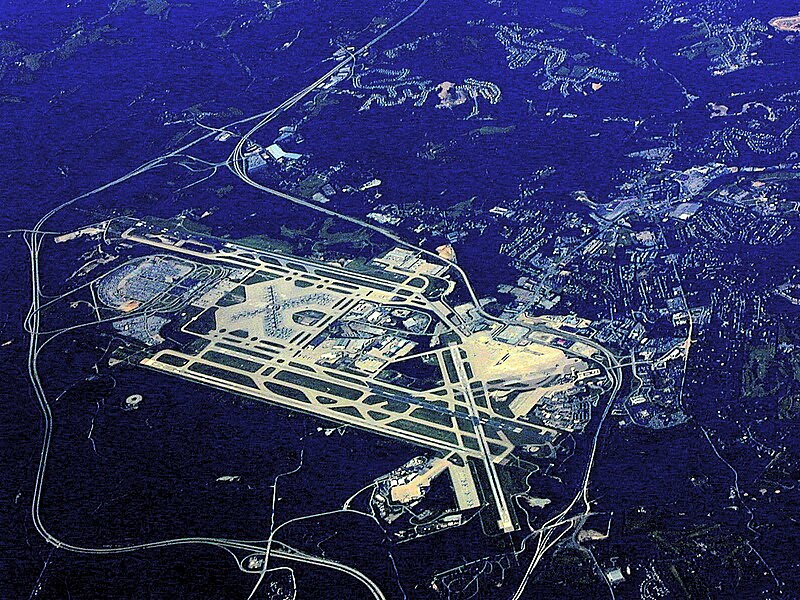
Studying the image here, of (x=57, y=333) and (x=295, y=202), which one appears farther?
(x=295, y=202)

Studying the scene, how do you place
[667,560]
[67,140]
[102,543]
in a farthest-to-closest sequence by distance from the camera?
1. [67,140]
2. [102,543]
3. [667,560]

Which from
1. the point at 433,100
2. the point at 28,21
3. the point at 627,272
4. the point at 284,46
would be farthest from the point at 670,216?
the point at 28,21

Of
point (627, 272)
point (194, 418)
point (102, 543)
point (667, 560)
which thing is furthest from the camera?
point (627, 272)

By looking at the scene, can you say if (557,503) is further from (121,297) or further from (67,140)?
(67,140)

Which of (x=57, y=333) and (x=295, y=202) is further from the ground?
(x=57, y=333)

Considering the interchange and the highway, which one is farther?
the highway

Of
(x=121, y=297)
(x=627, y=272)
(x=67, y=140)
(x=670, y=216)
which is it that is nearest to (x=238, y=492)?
(x=121, y=297)

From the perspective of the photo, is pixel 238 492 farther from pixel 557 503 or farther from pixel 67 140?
pixel 67 140

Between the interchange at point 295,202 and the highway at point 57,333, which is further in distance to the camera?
the highway at point 57,333

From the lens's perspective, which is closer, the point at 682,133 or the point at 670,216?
the point at 670,216
